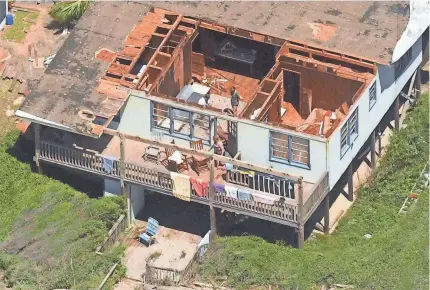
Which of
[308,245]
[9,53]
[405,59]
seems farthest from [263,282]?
[9,53]

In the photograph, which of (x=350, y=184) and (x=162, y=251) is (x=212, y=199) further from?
(x=350, y=184)

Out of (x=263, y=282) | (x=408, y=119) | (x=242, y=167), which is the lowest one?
(x=263, y=282)

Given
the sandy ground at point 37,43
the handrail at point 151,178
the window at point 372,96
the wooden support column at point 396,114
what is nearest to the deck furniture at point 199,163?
the handrail at point 151,178

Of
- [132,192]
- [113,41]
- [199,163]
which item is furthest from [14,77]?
[199,163]

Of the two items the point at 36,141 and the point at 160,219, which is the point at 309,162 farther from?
the point at 36,141

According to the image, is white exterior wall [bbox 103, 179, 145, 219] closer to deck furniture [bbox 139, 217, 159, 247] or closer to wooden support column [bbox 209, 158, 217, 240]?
deck furniture [bbox 139, 217, 159, 247]

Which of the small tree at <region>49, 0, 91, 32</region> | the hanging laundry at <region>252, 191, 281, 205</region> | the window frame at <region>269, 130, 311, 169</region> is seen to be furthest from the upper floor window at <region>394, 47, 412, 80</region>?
the small tree at <region>49, 0, 91, 32</region>
